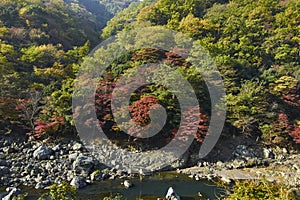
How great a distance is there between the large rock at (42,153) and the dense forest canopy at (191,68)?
158 cm

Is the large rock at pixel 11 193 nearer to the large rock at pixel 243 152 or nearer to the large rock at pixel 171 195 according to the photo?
the large rock at pixel 171 195

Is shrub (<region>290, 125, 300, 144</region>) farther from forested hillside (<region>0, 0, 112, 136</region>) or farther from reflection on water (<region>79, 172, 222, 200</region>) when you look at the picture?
forested hillside (<region>0, 0, 112, 136</region>)

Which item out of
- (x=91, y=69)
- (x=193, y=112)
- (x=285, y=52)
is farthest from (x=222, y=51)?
(x=91, y=69)

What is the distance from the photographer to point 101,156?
15000 millimetres

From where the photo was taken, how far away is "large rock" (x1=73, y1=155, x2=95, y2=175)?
13398 millimetres

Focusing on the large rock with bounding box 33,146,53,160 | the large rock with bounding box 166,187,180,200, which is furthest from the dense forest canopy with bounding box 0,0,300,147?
the large rock with bounding box 166,187,180,200

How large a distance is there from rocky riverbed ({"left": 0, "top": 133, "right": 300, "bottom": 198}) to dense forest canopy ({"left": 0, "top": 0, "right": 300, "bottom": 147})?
44.6 inches

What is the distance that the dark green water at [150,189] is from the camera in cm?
1144

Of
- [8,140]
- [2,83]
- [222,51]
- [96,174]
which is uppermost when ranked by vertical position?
[222,51]

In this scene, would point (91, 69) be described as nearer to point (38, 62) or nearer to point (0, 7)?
point (38, 62)

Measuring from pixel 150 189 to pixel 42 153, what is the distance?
6083mm

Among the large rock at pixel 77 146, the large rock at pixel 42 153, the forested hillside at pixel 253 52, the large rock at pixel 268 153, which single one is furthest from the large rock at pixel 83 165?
the large rock at pixel 268 153

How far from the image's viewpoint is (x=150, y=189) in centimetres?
1220

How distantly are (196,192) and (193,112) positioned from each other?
17.5 feet
